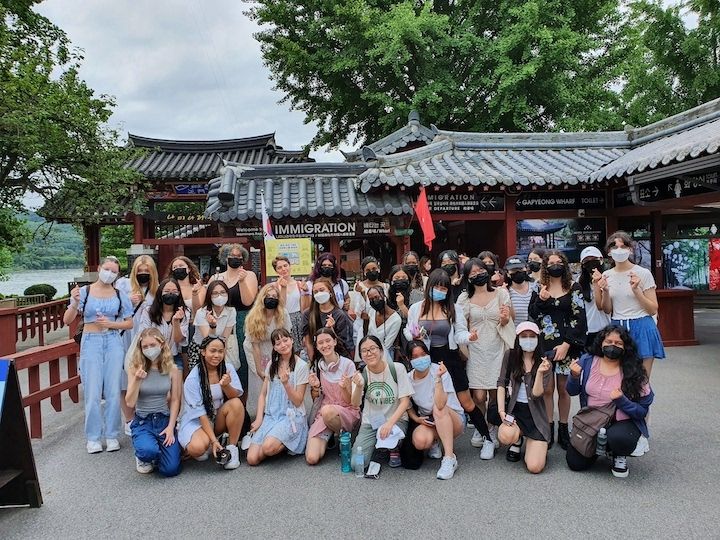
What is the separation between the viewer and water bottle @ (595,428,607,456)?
397 centimetres

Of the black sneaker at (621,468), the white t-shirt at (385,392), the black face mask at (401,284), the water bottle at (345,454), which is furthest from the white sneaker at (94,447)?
the black sneaker at (621,468)

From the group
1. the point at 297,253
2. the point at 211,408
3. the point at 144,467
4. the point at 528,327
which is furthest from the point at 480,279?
the point at 297,253

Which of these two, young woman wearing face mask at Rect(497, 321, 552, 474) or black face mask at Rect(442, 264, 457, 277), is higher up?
black face mask at Rect(442, 264, 457, 277)

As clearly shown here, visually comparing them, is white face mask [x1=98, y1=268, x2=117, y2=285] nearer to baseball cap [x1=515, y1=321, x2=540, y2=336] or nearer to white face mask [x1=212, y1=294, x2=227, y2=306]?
white face mask [x1=212, y1=294, x2=227, y2=306]

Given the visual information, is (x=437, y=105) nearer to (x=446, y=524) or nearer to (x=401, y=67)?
(x=401, y=67)

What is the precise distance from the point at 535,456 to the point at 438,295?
4.98 feet

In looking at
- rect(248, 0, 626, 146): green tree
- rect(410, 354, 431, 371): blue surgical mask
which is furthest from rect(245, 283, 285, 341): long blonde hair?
rect(248, 0, 626, 146): green tree

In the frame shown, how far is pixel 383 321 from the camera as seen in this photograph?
503 centimetres

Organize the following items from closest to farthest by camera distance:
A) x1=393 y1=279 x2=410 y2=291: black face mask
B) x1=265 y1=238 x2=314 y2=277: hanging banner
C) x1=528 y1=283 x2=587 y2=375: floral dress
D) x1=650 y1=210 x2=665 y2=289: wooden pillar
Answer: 1. x1=528 y1=283 x2=587 y2=375: floral dress
2. x1=393 y1=279 x2=410 y2=291: black face mask
3. x1=265 y1=238 x2=314 y2=277: hanging banner
4. x1=650 y1=210 x2=665 y2=289: wooden pillar

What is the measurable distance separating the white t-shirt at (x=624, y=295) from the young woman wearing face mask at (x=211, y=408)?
3507 mm

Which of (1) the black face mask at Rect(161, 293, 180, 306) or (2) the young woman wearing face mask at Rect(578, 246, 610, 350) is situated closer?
(2) the young woman wearing face mask at Rect(578, 246, 610, 350)

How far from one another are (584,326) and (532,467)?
1289mm

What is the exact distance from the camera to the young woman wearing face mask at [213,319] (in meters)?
5.02

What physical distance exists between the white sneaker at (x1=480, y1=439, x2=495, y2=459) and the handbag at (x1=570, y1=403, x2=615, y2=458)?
69 centimetres
